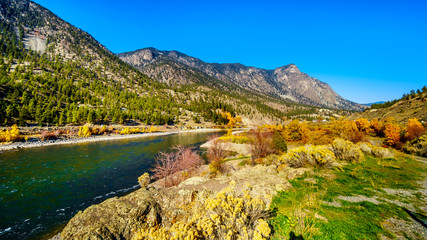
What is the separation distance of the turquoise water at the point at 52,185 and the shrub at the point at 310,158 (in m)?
16.7

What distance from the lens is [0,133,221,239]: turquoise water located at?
39.0 feet

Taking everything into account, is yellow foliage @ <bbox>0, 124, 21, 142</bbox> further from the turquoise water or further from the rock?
the rock

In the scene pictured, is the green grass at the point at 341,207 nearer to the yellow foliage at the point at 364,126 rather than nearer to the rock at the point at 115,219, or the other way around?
the rock at the point at 115,219

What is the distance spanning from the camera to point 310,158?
11.9 metres

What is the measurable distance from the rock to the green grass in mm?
4905

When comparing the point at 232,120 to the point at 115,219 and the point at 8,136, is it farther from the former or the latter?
the point at 115,219

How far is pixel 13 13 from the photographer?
562ft

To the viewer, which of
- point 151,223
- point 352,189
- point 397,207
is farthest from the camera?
point 352,189

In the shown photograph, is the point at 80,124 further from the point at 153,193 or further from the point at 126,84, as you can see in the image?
the point at 126,84

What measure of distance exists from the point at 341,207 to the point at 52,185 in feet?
87.3

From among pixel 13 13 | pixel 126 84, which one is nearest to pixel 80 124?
pixel 126 84

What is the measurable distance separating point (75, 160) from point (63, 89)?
308ft

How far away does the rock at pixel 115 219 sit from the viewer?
540 cm

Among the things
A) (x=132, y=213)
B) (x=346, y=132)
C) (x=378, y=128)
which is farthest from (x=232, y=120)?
(x=132, y=213)
